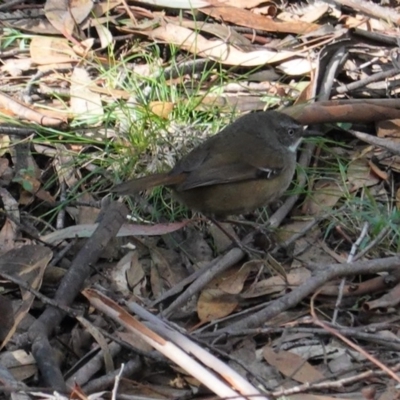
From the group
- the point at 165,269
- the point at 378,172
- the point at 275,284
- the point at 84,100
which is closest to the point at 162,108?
the point at 84,100

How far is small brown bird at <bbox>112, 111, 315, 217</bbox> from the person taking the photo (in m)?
5.10

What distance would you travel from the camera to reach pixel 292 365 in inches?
159

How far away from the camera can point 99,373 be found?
3949 mm

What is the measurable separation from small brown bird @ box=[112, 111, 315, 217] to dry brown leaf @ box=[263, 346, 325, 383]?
130 cm

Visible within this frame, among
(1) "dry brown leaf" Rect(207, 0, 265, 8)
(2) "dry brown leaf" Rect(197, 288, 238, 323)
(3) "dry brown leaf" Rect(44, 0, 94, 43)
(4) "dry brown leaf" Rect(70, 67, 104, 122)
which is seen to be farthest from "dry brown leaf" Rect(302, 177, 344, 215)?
(3) "dry brown leaf" Rect(44, 0, 94, 43)

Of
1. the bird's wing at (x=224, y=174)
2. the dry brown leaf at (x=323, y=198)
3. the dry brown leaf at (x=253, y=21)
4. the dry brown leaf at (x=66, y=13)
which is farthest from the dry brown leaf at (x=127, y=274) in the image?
the dry brown leaf at (x=253, y=21)

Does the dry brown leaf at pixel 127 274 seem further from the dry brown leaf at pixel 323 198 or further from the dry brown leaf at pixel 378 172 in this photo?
the dry brown leaf at pixel 378 172

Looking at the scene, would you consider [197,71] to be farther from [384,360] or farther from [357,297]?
[384,360]

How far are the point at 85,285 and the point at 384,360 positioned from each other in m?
1.61

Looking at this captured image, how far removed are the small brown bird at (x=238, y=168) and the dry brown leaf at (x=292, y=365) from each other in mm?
1296

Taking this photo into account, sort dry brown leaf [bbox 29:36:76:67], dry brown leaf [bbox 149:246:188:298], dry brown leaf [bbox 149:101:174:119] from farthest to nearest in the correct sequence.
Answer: dry brown leaf [bbox 29:36:76:67]
dry brown leaf [bbox 149:101:174:119]
dry brown leaf [bbox 149:246:188:298]

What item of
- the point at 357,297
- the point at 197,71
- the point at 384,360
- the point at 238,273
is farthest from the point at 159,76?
the point at 384,360

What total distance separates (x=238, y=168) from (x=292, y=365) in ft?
5.47

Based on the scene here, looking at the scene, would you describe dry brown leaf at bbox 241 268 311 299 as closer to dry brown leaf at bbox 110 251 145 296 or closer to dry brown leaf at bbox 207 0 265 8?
dry brown leaf at bbox 110 251 145 296
